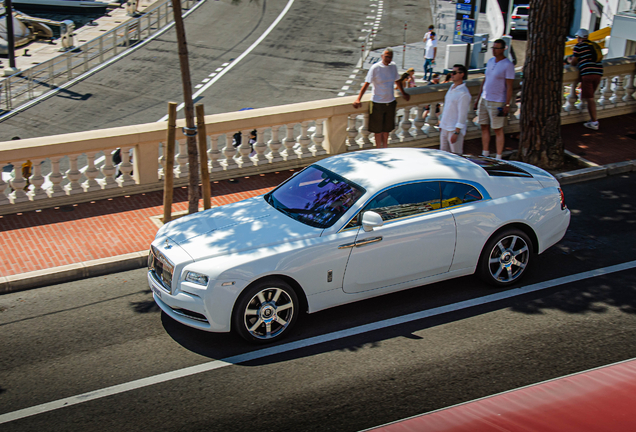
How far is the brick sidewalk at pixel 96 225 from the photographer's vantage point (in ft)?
27.9

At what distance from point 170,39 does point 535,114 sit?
86.9 feet

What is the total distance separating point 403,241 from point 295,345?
149 cm

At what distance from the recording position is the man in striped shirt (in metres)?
12.9

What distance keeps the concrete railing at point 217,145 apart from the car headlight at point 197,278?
461 centimetres

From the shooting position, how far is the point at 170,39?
34094 millimetres

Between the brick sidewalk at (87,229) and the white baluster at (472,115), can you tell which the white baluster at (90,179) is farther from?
the white baluster at (472,115)

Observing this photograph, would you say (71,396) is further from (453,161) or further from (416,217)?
(453,161)

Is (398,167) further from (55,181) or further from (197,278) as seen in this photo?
(55,181)

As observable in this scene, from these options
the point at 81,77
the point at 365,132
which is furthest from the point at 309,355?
the point at 81,77

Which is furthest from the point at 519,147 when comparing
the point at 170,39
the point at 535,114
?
the point at 170,39

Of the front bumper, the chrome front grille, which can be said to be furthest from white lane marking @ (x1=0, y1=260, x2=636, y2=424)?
the chrome front grille

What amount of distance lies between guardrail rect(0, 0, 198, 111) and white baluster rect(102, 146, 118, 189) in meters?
17.7

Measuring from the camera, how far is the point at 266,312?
6.27 metres

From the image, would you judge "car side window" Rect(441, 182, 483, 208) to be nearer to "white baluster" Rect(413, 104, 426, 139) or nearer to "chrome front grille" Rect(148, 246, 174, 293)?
"chrome front grille" Rect(148, 246, 174, 293)
